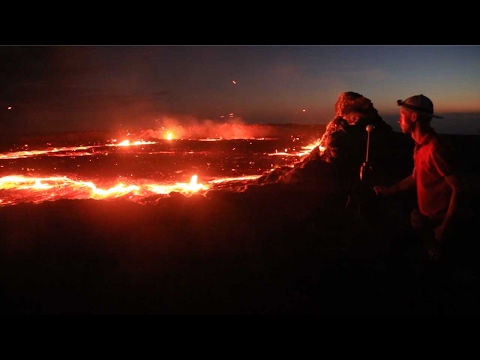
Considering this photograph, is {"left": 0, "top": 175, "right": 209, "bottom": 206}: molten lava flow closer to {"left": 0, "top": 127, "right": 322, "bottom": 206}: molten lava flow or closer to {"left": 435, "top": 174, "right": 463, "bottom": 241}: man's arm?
{"left": 0, "top": 127, "right": 322, "bottom": 206}: molten lava flow

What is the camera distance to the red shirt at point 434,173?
338cm

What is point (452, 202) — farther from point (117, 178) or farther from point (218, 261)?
point (117, 178)

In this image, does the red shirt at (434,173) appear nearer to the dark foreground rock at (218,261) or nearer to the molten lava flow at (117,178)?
the dark foreground rock at (218,261)

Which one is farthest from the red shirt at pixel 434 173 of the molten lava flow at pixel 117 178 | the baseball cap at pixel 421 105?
the molten lava flow at pixel 117 178

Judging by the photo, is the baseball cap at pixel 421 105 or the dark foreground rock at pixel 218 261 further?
the dark foreground rock at pixel 218 261

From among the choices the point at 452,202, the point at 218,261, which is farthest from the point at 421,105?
the point at 218,261

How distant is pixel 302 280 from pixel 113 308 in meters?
2.47

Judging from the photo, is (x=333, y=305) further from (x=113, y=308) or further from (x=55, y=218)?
(x=55, y=218)

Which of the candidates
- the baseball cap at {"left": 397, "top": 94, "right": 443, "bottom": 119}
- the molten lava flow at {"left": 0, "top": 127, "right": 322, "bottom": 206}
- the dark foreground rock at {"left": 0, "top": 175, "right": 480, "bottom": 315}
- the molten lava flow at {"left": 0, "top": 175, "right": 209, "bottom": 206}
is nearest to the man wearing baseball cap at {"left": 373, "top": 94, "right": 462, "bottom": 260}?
Result: the baseball cap at {"left": 397, "top": 94, "right": 443, "bottom": 119}

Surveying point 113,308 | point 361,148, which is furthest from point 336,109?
point 113,308

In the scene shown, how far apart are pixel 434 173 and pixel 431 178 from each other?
2.5 inches

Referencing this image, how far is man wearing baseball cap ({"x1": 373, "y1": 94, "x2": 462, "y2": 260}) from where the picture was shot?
336 cm

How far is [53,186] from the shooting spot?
36.1 feet

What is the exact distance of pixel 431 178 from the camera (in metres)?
3.61
